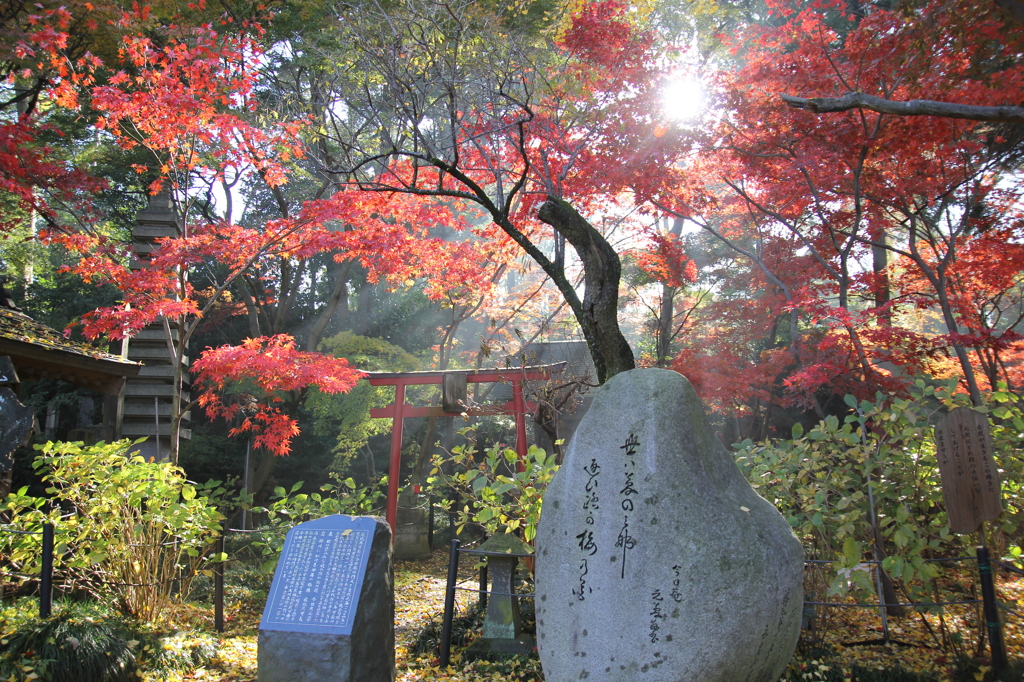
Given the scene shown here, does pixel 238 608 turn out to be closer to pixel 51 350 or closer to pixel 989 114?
pixel 51 350

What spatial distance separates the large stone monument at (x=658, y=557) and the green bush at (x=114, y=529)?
3458 mm

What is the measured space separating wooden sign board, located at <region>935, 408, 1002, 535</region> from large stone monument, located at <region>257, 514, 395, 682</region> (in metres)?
3.69

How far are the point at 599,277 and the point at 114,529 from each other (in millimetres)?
4446

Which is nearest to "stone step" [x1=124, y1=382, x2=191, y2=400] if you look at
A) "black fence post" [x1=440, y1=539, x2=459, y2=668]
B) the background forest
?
the background forest

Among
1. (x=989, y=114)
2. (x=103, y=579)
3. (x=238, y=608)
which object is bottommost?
(x=238, y=608)

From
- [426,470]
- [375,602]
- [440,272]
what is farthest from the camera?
[426,470]

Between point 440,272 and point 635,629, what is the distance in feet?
27.7

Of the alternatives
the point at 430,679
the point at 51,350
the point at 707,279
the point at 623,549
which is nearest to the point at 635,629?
the point at 623,549

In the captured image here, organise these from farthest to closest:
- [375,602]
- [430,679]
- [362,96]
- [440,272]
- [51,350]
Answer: [440,272] → [362,96] → [51,350] → [430,679] → [375,602]

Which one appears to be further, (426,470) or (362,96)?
(426,470)

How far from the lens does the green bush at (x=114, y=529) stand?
4953 mm

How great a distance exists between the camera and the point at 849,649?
466cm

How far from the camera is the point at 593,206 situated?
10.1 metres

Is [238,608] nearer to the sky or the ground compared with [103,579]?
nearer to the ground
